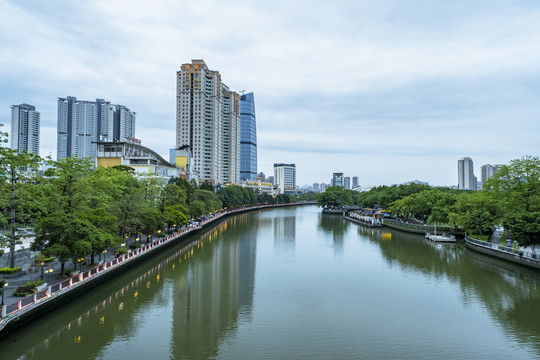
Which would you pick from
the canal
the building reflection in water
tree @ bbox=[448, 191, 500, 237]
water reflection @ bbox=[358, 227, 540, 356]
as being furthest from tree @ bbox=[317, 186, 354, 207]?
the canal

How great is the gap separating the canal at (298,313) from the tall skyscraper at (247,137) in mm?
127075

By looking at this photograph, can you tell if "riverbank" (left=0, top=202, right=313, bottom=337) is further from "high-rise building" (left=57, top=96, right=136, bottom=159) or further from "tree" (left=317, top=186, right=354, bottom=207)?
"high-rise building" (left=57, top=96, right=136, bottom=159)

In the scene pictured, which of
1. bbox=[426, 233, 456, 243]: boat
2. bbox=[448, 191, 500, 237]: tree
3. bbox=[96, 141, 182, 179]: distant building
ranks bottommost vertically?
bbox=[426, 233, 456, 243]: boat

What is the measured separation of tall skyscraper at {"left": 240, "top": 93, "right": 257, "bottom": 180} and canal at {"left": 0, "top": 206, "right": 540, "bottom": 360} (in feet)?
417

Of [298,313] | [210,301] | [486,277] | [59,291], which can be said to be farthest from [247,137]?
[298,313]

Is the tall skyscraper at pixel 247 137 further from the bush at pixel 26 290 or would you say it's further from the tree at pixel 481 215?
the bush at pixel 26 290

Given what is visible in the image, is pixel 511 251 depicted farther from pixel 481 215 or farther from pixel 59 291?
pixel 59 291

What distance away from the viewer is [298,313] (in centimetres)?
1698

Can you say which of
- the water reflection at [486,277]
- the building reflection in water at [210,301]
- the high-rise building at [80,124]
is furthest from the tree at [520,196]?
the high-rise building at [80,124]

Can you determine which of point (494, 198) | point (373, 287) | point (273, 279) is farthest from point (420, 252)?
point (273, 279)

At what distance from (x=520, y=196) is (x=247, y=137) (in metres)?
129

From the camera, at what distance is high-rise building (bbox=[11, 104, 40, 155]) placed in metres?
128

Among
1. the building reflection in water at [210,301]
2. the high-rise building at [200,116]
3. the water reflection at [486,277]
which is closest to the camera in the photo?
the building reflection in water at [210,301]

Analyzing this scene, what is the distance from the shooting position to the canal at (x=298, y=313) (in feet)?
43.6
